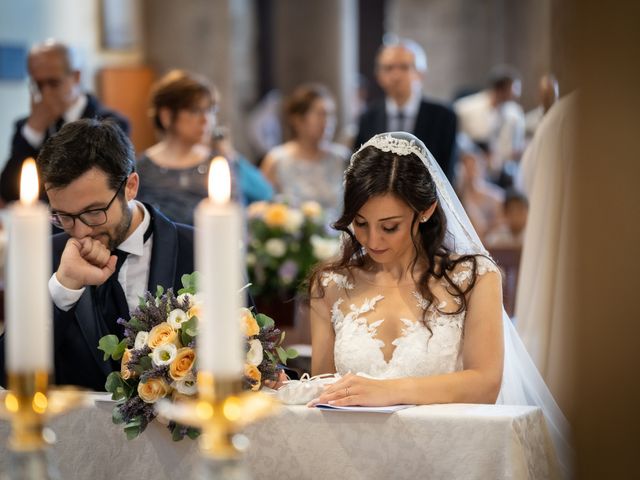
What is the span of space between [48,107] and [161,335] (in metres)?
2.92

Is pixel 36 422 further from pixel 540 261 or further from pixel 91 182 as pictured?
pixel 540 261

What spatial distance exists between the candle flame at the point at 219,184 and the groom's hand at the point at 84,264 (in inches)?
57.7

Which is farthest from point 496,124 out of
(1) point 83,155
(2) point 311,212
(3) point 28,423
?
(3) point 28,423

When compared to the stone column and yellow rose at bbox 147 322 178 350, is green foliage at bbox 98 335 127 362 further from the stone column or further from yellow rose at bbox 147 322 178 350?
the stone column

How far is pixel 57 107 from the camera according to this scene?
523cm

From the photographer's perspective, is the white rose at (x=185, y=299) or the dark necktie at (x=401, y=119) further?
the dark necktie at (x=401, y=119)

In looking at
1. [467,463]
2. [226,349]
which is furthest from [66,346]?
[226,349]

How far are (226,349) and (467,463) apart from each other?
1233 millimetres

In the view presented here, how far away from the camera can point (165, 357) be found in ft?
8.36

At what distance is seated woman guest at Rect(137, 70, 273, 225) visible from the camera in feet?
18.8

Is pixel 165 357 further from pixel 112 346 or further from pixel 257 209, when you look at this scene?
pixel 257 209

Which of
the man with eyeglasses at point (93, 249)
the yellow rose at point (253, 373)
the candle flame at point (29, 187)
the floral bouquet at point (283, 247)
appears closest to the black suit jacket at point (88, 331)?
the man with eyeglasses at point (93, 249)

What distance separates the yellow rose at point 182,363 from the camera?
2.49 meters

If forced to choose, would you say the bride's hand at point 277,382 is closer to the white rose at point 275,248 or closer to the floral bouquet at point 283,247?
the floral bouquet at point 283,247
